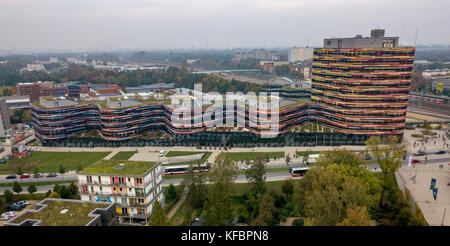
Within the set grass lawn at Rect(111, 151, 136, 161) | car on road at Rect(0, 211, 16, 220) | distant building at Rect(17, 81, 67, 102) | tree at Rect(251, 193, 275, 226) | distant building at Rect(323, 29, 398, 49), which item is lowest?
car on road at Rect(0, 211, 16, 220)

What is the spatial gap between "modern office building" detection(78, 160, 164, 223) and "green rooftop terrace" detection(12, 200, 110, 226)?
665 centimetres

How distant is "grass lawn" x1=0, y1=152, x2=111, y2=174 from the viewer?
200 feet

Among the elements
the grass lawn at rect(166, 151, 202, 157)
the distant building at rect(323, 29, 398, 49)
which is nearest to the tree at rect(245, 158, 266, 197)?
the grass lawn at rect(166, 151, 202, 157)

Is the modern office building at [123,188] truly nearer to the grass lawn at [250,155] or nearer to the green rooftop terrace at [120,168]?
the green rooftop terrace at [120,168]

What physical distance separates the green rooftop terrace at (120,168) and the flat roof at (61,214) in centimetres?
710

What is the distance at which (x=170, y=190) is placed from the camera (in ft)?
150

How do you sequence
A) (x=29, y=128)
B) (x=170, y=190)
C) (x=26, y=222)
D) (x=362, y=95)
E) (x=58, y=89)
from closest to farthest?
1. (x=26, y=222)
2. (x=170, y=190)
3. (x=362, y=95)
4. (x=29, y=128)
5. (x=58, y=89)

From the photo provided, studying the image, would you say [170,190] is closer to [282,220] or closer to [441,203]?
[282,220]

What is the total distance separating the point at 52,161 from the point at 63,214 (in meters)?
40.6

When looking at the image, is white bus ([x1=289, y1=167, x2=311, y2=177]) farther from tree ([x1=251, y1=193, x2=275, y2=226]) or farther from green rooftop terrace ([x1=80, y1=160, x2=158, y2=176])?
green rooftop terrace ([x1=80, y1=160, x2=158, y2=176])

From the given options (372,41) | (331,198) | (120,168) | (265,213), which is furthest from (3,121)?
(372,41)
